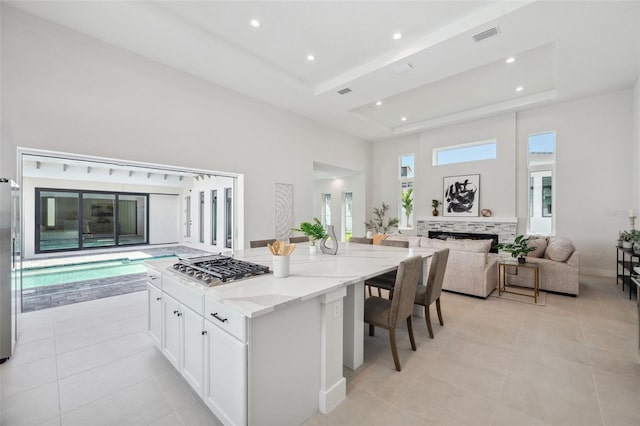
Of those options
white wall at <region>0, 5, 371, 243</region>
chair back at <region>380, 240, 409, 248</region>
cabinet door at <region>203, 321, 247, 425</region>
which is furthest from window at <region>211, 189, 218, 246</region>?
cabinet door at <region>203, 321, 247, 425</region>

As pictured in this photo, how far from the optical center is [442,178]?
24.2 feet

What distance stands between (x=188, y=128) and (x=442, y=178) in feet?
20.7

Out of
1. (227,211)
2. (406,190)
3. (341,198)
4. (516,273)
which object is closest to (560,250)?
(516,273)

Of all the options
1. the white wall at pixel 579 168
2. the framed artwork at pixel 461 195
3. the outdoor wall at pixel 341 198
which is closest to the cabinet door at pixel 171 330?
the outdoor wall at pixel 341 198

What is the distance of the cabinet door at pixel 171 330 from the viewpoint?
Answer: 200 cm

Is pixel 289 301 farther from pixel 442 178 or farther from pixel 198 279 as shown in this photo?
pixel 442 178

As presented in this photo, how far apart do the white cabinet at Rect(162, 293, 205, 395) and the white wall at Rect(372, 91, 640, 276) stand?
7.04 m

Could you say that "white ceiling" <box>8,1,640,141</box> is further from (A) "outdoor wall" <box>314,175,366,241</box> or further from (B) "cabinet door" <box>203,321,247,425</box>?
(A) "outdoor wall" <box>314,175,366,241</box>

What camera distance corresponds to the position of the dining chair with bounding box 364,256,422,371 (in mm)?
2129

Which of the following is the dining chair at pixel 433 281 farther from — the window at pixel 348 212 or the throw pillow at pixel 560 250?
the window at pixel 348 212

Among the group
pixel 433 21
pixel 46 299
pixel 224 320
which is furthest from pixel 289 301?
pixel 46 299

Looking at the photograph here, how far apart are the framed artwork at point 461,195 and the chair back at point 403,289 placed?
18.1ft

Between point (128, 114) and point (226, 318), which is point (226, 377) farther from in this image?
point (128, 114)

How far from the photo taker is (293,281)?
1817mm
